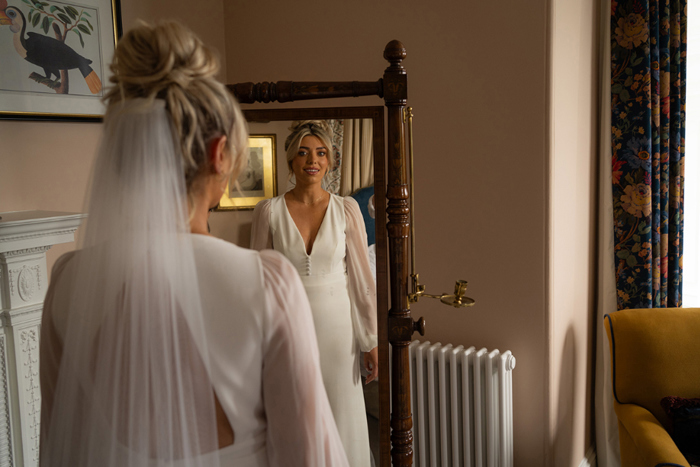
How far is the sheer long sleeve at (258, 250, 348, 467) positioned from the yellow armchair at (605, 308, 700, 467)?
1667 millimetres

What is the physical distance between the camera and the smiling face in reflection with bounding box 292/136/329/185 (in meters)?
1.51

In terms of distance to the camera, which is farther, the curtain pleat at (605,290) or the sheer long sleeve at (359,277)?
the curtain pleat at (605,290)

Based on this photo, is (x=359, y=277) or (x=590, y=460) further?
(x=590, y=460)

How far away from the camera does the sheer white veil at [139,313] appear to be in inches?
33.9

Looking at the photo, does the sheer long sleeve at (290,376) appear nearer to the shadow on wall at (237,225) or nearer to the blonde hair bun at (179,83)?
the blonde hair bun at (179,83)

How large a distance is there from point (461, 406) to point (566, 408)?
18.7 inches

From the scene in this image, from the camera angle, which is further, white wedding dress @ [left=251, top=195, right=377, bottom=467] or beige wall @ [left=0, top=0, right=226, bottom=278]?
beige wall @ [left=0, top=0, right=226, bottom=278]

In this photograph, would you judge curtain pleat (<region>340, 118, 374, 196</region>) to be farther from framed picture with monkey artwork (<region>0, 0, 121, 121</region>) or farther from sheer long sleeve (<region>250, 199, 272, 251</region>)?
framed picture with monkey artwork (<region>0, 0, 121, 121</region>)

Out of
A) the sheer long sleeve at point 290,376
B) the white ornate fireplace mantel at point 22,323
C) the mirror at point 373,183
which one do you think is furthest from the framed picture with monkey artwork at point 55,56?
the sheer long sleeve at point 290,376

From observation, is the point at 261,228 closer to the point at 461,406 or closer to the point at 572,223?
the point at 461,406

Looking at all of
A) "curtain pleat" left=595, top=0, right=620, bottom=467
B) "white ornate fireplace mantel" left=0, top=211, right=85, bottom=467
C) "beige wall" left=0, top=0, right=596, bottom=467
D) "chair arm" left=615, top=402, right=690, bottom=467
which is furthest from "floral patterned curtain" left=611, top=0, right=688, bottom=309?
"white ornate fireplace mantel" left=0, top=211, right=85, bottom=467

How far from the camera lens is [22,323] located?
1695mm

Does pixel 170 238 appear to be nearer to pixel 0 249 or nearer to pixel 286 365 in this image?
pixel 286 365

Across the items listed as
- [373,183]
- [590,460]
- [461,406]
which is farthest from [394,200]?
[590,460]
